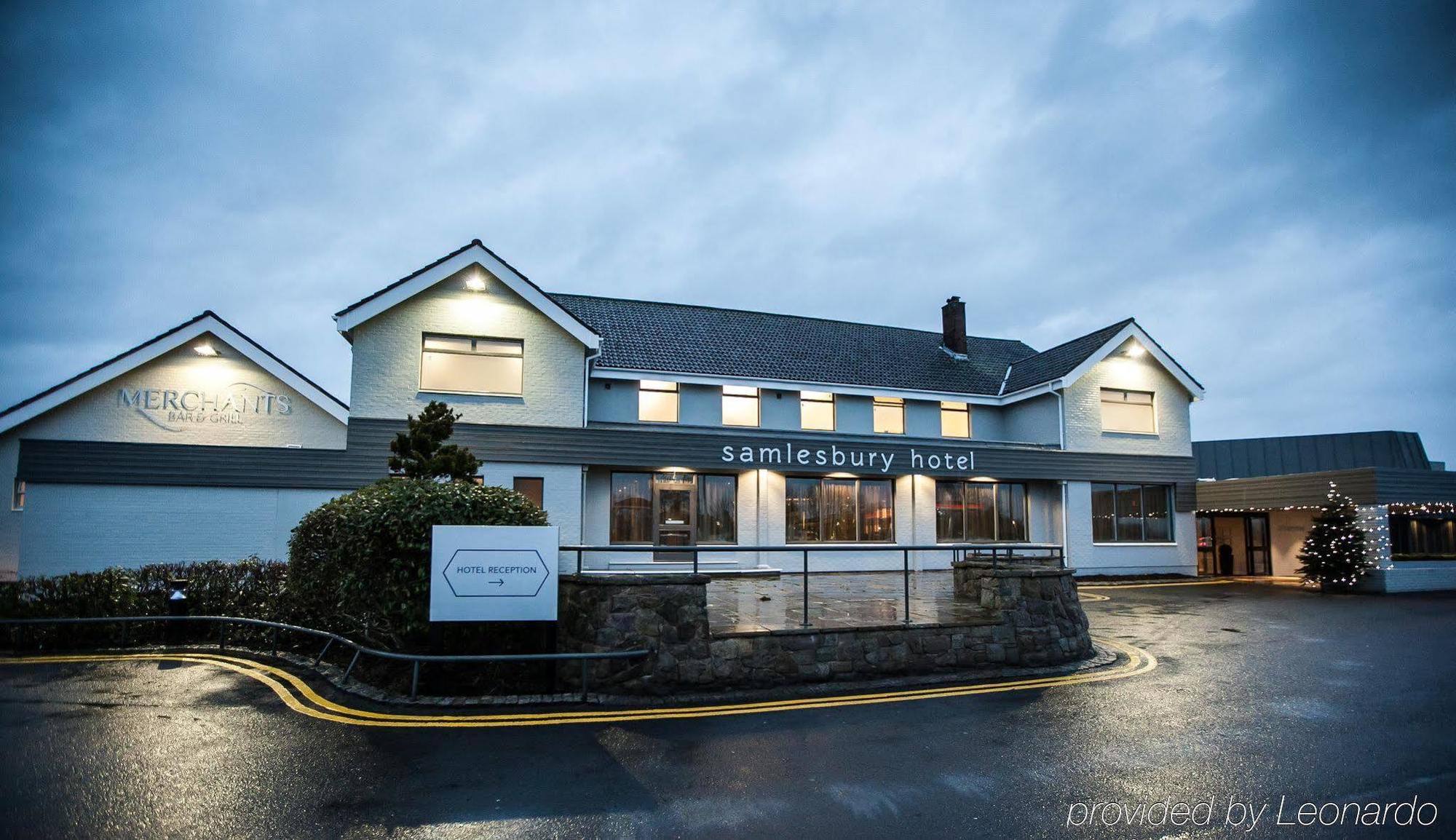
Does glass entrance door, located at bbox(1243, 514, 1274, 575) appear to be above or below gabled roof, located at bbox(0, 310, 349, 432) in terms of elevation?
below

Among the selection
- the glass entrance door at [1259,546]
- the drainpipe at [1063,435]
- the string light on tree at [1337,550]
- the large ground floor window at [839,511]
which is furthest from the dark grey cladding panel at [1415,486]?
the large ground floor window at [839,511]

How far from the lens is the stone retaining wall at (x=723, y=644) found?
340 inches

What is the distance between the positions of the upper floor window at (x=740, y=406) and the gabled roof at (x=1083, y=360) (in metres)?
9.11

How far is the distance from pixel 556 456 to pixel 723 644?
11.1m

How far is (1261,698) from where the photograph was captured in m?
8.41

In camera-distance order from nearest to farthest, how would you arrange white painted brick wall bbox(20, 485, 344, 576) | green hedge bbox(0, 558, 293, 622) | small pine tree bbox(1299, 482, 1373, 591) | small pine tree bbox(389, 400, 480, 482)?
green hedge bbox(0, 558, 293, 622), small pine tree bbox(389, 400, 480, 482), white painted brick wall bbox(20, 485, 344, 576), small pine tree bbox(1299, 482, 1373, 591)

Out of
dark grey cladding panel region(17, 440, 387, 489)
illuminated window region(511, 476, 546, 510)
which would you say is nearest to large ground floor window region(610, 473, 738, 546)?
illuminated window region(511, 476, 546, 510)

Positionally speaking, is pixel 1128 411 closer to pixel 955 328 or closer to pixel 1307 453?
pixel 955 328

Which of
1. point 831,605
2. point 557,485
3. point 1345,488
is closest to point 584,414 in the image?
point 557,485

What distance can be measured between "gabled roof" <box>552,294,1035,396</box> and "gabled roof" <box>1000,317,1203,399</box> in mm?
1034

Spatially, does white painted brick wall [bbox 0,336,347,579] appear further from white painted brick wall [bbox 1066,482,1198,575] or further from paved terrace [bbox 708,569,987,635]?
white painted brick wall [bbox 1066,482,1198,575]

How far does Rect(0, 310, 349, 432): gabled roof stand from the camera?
56.3 feet

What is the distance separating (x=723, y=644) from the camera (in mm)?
8875

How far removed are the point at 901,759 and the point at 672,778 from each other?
1.90 meters
